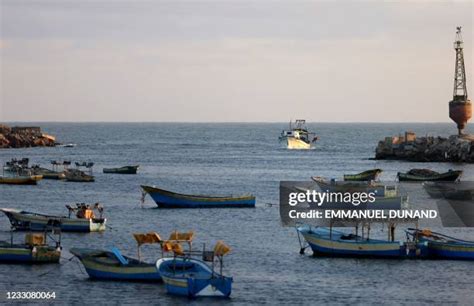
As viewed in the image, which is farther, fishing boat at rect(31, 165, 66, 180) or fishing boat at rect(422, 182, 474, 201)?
fishing boat at rect(31, 165, 66, 180)

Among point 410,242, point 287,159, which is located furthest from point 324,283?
point 287,159

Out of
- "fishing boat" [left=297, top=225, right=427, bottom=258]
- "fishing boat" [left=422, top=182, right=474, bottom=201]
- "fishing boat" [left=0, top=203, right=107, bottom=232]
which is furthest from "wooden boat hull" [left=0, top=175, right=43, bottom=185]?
"fishing boat" [left=297, top=225, right=427, bottom=258]

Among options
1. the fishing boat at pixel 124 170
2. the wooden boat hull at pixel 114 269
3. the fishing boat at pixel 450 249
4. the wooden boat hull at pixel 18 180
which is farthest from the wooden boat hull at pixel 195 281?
the fishing boat at pixel 124 170

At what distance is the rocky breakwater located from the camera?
147750 mm

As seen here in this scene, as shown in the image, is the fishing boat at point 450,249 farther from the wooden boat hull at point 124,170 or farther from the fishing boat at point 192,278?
the wooden boat hull at point 124,170

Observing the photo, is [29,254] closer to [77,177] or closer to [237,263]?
[237,263]

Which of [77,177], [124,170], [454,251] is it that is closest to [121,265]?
[454,251]

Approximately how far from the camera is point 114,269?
55688 millimetres

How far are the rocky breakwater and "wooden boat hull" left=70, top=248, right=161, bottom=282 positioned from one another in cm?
9603

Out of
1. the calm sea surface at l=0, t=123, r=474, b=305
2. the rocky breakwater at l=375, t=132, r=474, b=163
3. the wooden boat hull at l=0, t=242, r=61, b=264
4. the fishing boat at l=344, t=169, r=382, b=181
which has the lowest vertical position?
the calm sea surface at l=0, t=123, r=474, b=305

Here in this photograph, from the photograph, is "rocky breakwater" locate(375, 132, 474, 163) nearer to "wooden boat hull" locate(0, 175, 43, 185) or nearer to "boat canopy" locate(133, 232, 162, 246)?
"wooden boat hull" locate(0, 175, 43, 185)

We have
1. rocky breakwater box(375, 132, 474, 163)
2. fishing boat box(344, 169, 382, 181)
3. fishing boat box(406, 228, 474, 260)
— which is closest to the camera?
fishing boat box(406, 228, 474, 260)

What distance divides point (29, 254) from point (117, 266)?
663 centimetres

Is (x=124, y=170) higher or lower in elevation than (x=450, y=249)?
higher
